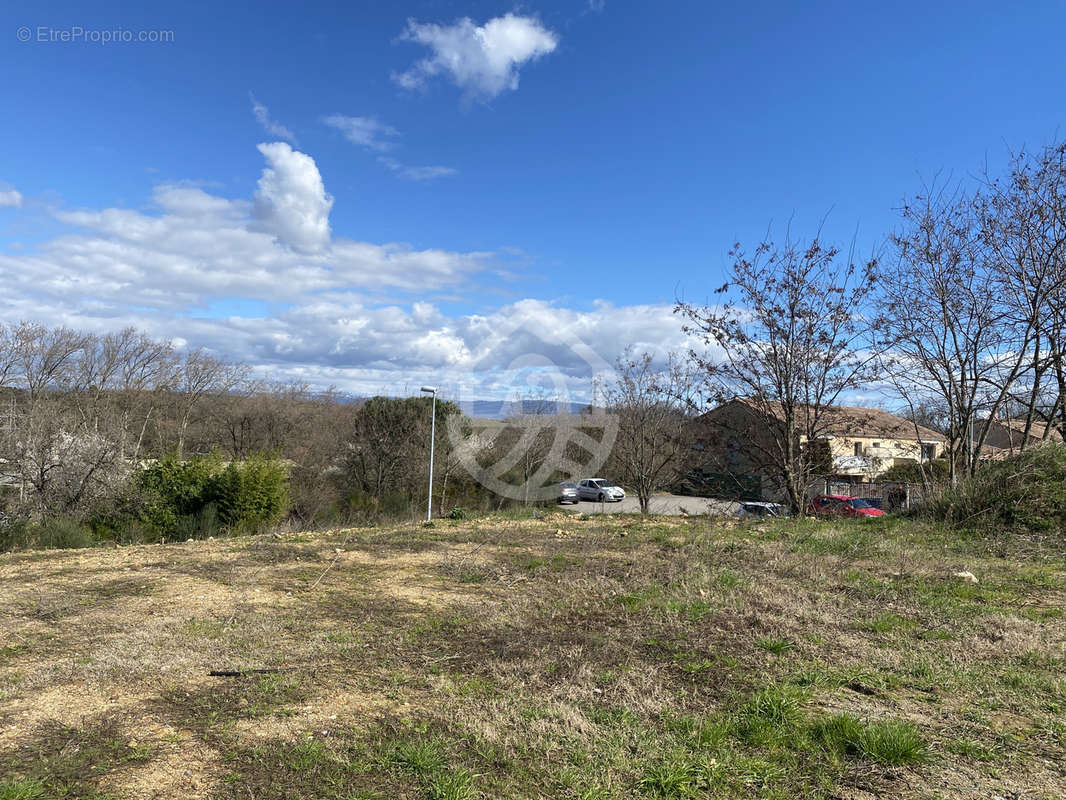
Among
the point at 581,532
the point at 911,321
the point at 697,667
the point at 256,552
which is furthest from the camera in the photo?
the point at 911,321

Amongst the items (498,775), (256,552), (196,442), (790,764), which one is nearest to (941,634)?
(790,764)

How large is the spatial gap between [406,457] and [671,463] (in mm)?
10637

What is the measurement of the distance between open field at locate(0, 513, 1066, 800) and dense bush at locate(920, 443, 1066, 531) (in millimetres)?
1959

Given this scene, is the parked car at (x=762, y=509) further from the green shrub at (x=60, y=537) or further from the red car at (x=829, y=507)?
the green shrub at (x=60, y=537)

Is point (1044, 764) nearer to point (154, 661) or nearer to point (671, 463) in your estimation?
point (154, 661)

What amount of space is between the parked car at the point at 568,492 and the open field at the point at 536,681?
61.8ft

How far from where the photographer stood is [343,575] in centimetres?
605

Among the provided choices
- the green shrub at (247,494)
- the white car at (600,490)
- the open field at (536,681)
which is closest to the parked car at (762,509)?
the open field at (536,681)

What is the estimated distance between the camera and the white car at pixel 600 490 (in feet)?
92.4

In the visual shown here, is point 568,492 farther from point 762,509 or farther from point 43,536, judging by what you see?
point 43,536

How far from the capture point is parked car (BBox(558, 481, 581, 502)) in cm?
2510

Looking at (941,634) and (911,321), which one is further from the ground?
(911,321)

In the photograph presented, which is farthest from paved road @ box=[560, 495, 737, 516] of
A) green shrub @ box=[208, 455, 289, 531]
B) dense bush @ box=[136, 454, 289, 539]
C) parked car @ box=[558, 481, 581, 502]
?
dense bush @ box=[136, 454, 289, 539]

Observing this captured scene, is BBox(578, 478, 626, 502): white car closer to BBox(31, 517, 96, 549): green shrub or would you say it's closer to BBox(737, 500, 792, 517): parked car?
BBox(737, 500, 792, 517): parked car
